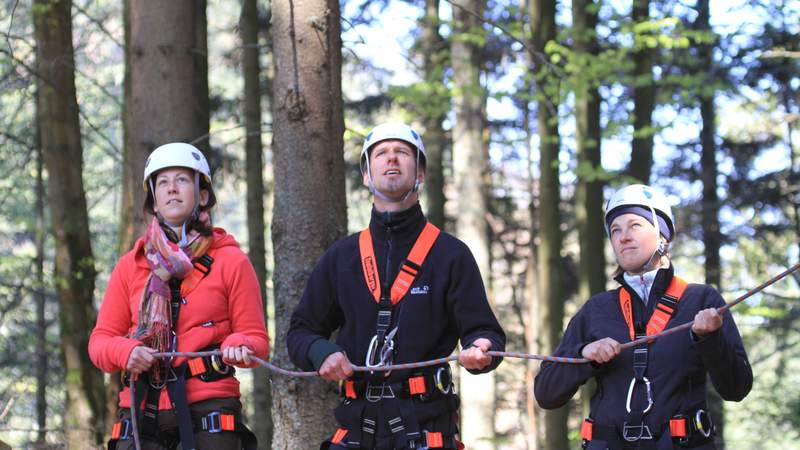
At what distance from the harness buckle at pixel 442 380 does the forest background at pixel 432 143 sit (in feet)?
6.36

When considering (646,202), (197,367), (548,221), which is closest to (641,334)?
(646,202)

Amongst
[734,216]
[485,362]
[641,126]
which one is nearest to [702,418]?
[485,362]

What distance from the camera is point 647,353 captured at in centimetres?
489

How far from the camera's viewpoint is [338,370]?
15.6ft

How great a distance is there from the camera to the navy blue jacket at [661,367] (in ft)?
15.6

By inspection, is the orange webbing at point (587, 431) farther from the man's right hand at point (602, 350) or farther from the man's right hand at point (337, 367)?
the man's right hand at point (337, 367)

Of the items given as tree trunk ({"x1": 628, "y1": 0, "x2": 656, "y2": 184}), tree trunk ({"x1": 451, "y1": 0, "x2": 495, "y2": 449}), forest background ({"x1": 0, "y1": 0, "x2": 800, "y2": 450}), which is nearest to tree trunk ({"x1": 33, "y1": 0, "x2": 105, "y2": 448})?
forest background ({"x1": 0, "y1": 0, "x2": 800, "y2": 450})

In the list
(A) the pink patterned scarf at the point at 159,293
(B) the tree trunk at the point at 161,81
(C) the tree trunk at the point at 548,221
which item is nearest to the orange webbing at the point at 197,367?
(A) the pink patterned scarf at the point at 159,293

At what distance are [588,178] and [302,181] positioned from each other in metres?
9.31

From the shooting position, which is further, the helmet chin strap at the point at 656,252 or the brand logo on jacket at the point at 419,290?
the helmet chin strap at the point at 656,252

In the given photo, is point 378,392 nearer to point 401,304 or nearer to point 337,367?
point 337,367

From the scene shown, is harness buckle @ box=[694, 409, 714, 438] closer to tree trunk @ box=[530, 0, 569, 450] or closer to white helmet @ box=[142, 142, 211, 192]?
white helmet @ box=[142, 142, 211, 192]

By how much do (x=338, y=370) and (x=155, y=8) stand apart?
4.49 metres

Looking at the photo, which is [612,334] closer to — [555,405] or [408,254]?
[555,405]
